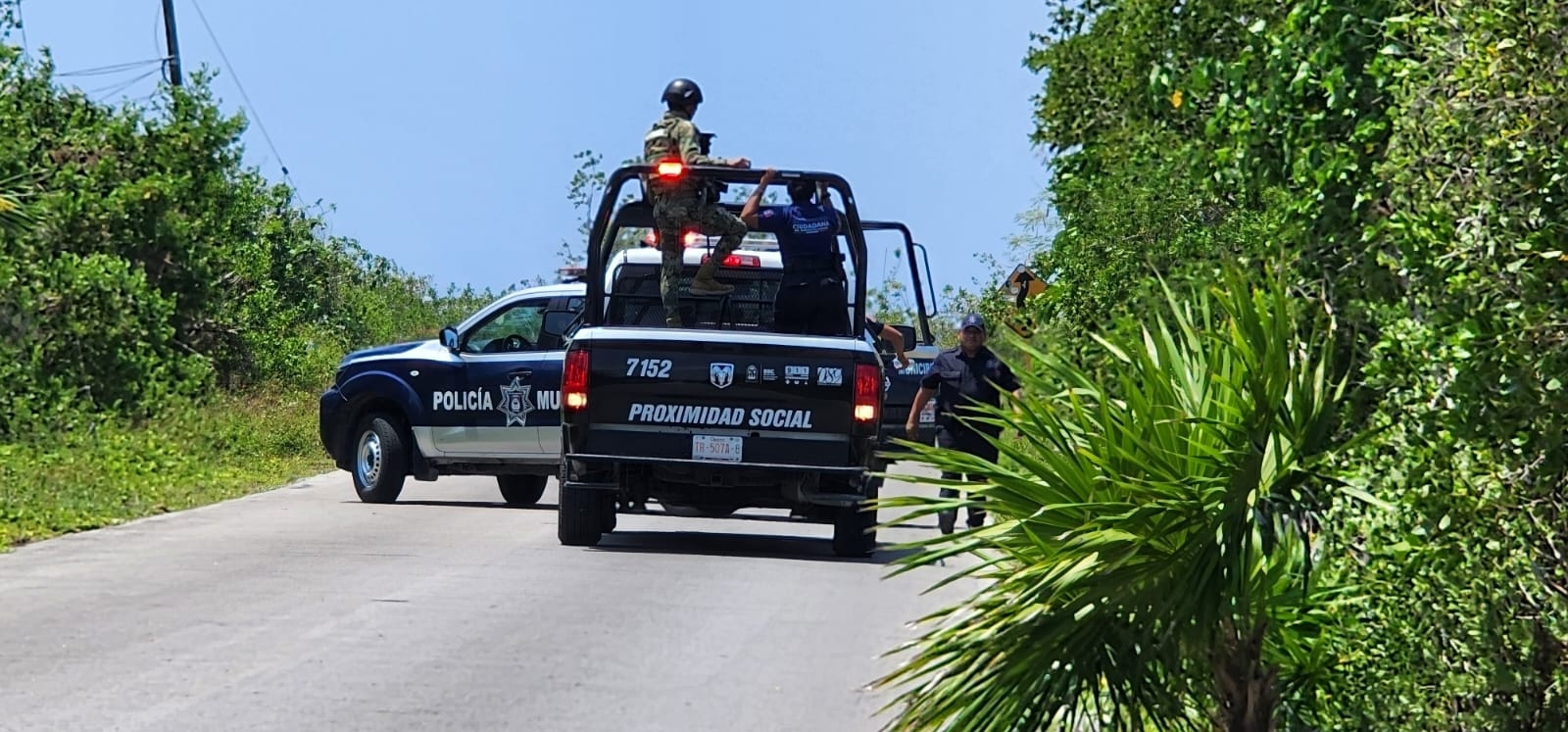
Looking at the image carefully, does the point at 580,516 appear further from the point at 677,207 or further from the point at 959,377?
the point at 959,377

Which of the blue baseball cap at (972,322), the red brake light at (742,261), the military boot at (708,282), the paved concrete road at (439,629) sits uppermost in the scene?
the red brake light at (742,261)

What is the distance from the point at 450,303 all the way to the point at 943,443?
43062mm

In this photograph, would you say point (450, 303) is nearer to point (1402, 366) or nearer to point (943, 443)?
point (943, 443)

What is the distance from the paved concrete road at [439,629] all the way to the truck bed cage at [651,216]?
1.74m

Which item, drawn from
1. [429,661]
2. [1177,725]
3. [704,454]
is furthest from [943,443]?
[1177,725]

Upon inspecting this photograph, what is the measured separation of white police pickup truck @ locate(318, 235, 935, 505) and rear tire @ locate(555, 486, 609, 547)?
2.75m

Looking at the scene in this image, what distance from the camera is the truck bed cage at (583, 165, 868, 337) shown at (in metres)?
15.0

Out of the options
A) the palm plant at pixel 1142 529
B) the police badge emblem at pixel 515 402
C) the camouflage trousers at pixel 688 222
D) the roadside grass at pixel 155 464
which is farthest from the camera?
the police badge emblem at pixel 515 402

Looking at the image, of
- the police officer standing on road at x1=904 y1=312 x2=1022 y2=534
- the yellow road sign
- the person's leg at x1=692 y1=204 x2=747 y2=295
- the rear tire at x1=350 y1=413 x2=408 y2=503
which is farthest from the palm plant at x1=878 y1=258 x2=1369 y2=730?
the yellow road sign

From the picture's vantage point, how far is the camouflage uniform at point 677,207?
15219 millimetres

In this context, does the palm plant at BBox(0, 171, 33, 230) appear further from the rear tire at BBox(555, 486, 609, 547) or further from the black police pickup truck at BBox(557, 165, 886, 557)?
the black police pickup truck at BBox(557, 165, 886, 557)

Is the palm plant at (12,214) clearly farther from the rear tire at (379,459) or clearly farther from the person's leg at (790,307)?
the person's leg at (790,307)

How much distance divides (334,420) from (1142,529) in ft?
48.4

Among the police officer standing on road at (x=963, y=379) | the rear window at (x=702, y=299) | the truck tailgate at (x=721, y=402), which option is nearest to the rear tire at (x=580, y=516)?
the truck tailgate at (x=721, y=402)
